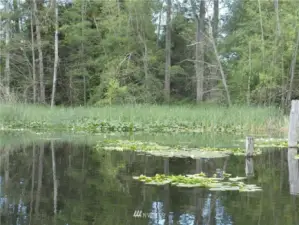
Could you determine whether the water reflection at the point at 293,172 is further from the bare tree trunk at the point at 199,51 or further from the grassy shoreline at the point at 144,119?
the bare tree trunk at the point at 199,51

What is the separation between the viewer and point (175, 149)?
10.6 meters

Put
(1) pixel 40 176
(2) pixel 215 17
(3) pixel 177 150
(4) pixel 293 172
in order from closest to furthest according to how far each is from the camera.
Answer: (1) pixel 40 176 < (4) pixel 293 172 < (3) pixel 177 150 < (2) pixel 215 17

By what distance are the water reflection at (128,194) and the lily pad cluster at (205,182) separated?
6.2 inches

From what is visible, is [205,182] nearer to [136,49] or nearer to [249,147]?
[249,147]

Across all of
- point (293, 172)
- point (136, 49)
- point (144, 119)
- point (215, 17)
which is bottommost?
point (293, 172)

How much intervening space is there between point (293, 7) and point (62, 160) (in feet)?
60.7

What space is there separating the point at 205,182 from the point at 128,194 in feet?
3.86

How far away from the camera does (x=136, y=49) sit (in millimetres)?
29266

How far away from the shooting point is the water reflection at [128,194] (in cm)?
483

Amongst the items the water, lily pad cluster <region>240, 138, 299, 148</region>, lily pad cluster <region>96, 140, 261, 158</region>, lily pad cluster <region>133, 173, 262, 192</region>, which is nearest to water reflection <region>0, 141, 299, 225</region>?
the water

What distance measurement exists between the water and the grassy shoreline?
8253 millimetres

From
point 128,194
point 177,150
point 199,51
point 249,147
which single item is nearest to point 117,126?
point 177,150

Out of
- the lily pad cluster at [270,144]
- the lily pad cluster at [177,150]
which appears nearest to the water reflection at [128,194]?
the lily pad cluster at [177,150]

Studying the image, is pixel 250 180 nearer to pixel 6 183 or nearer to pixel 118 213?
pixel 118 213
